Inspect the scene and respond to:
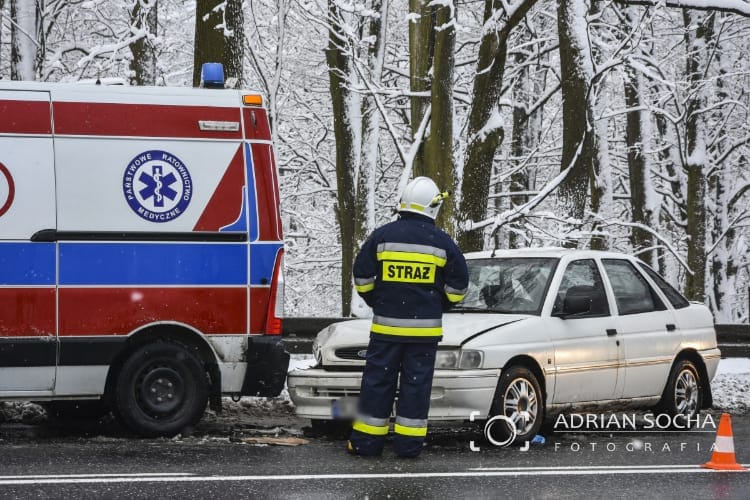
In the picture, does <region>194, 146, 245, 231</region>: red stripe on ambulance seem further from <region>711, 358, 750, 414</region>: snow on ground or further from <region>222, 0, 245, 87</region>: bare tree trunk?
<region>711, 358, 750, 414</region>: snow on ground

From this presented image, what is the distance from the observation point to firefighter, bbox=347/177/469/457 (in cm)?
823

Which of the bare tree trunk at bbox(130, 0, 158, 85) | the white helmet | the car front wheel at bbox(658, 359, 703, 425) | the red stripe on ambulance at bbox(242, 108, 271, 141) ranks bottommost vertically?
the car front wheel at bbox(658, 359, 703, 425)

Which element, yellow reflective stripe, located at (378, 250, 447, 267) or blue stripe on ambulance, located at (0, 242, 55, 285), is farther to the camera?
blue stripe on ambulance, located at (0, 242, 55, 285)

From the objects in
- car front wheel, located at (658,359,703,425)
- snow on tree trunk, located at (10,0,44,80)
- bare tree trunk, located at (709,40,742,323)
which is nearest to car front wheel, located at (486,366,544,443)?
car front wheel, located at (658,359,703,425)

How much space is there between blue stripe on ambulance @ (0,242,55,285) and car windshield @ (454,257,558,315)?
10.7ft

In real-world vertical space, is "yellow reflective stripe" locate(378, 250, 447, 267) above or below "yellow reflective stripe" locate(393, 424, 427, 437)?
above

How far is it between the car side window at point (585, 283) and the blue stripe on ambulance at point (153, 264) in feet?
8.46

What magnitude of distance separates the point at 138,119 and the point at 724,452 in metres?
4.81

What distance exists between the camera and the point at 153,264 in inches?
355

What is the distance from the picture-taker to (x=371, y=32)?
838 inches

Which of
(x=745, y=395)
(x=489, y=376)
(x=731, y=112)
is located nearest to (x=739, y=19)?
(x=731, y=112)

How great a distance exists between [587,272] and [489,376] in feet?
6.29

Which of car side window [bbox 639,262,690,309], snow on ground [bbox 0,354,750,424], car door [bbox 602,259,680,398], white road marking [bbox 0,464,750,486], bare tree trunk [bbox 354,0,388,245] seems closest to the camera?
white road marking [bbox 0,464,750,486]

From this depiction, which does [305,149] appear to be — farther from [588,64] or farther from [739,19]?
[588,64]
